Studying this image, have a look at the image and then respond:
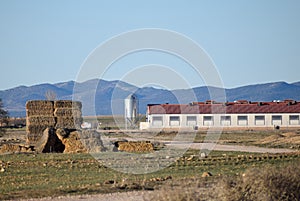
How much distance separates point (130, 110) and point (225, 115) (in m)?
16.0

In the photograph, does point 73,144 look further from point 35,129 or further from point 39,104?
point 39,104

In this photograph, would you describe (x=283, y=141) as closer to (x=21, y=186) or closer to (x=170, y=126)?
(x=21, y=186)

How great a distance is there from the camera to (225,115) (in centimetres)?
9650

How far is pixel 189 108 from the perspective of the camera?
93688 millimetres

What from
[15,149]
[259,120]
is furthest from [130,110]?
[15,149]

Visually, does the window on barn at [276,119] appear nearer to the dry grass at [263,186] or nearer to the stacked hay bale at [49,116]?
the stacked hay bale at [49,116]

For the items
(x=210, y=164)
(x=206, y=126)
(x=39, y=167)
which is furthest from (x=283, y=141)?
(x=206, y=126)

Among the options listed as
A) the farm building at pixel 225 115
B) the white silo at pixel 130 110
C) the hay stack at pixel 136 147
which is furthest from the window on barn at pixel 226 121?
the hay stack at pixel 136 147

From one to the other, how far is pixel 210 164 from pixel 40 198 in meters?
11.3

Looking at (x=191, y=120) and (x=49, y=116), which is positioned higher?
(x=49, y=116)

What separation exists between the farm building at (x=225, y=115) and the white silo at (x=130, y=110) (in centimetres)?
382

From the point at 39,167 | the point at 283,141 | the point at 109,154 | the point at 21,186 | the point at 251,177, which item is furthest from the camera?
the point at 283,141

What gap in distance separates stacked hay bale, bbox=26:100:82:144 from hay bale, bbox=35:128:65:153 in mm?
3643

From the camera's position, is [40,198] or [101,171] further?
[101,171]
